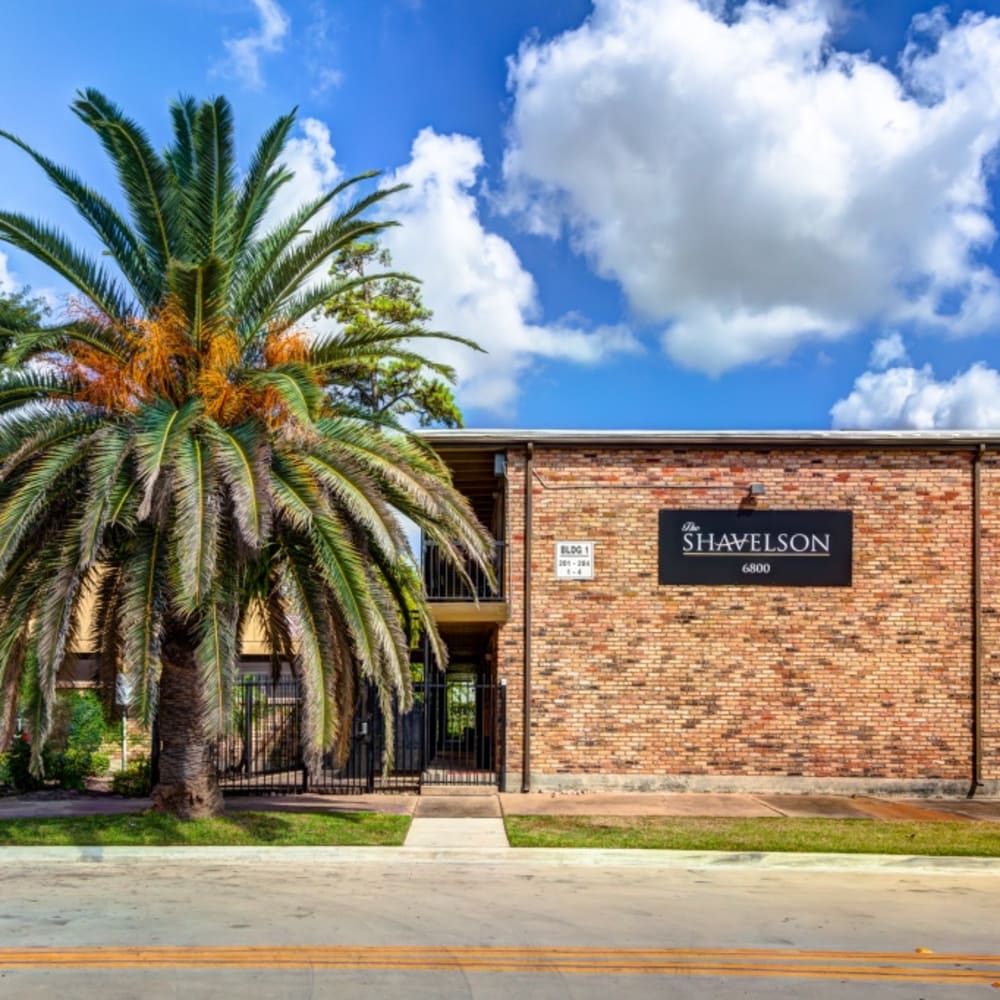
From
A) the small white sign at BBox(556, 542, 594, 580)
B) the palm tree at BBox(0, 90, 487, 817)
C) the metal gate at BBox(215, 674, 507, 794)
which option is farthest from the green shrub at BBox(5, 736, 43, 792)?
the small white sign at BBox(556, 542, 594, 580)

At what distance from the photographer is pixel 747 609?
17.5 meters

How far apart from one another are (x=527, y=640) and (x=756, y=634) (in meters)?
3.67

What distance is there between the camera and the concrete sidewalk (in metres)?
15.2

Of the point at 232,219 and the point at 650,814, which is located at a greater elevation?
the point at 232,219

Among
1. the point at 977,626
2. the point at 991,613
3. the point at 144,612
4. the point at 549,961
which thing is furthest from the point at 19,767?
the point at 991,613

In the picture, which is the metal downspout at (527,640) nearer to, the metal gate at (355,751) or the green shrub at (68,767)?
the metal gate at (355,751)

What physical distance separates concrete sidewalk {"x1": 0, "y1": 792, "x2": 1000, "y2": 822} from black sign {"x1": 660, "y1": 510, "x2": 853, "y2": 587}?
3.40 m

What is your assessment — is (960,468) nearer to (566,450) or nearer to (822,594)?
(822,594)

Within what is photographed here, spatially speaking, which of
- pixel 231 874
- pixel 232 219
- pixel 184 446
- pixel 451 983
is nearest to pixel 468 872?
pixel 231 874

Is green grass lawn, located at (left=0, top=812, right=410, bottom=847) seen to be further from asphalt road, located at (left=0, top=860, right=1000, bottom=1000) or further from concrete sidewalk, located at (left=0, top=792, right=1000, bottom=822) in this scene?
concrete sidewalk, located at (left=0, top=792, right=1000, bottom=822)

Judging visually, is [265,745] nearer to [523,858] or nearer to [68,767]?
[68,767]

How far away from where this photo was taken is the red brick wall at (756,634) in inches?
680

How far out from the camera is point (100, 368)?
1275 cm

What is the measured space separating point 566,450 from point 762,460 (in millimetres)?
3192
